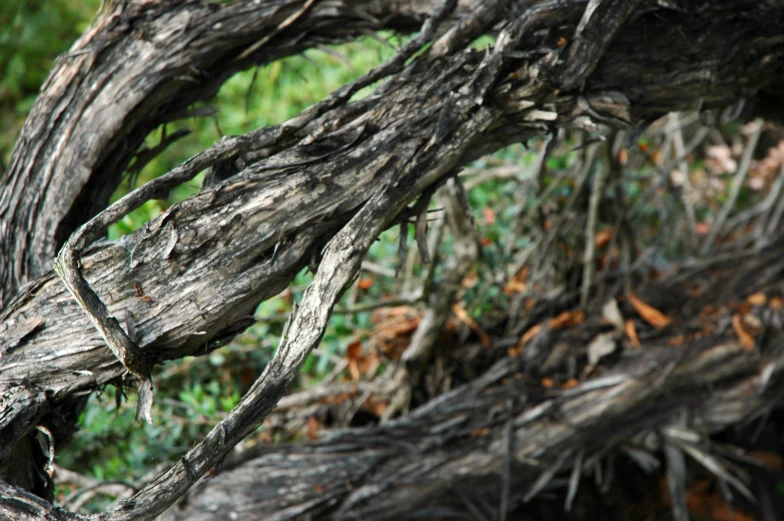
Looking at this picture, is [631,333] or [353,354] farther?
[353,354]

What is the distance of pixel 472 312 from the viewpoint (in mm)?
2963

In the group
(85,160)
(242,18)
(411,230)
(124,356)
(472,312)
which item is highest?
(242,18)

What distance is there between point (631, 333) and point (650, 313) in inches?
5.9

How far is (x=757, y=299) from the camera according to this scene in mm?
2873

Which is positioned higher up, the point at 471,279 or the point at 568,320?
the point at 471,279

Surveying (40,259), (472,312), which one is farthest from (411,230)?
(40,259)

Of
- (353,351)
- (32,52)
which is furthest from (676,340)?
(32,52)

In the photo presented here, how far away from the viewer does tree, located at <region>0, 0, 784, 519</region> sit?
4.27ft

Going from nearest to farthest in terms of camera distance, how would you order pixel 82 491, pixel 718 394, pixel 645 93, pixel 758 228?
1. pixel 645 93
2. pixel 82 491
3. pixel 718 394
4. pixel 758 228

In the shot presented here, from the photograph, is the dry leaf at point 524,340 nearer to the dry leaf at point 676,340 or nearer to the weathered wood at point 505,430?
the weathered wood at point 505,430

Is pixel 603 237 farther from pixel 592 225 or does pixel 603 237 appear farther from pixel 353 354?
pixel 353 354

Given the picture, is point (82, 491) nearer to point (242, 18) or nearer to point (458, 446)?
point (458, 446)

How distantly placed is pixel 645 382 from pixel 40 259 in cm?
203

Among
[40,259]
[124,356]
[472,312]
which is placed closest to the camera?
[124,356]
